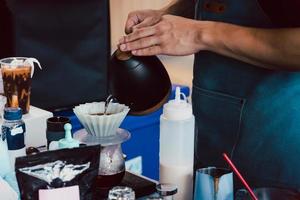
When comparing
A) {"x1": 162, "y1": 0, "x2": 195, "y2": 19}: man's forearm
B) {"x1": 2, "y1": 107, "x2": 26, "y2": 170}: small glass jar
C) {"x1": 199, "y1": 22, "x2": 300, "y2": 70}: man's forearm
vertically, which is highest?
{"x1": 162, "y1": 0, "x2": 195, "y2": 19}: man's forearm

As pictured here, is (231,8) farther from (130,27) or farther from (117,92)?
(117,92)

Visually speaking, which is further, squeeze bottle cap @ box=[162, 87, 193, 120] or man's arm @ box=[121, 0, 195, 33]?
man's arm @ box=[121, 0, 195, 33]

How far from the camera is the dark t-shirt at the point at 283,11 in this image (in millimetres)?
1191

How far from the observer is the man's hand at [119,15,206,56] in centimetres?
130

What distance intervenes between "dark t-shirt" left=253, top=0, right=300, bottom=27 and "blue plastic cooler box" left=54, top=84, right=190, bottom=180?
3.22ft

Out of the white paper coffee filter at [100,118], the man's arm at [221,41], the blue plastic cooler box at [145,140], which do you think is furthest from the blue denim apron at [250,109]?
the blue plastic cooler box at [145,140]

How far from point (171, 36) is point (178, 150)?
0.97 ft

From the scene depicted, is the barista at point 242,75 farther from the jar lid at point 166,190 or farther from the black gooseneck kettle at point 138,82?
the jar lid at point 166,190

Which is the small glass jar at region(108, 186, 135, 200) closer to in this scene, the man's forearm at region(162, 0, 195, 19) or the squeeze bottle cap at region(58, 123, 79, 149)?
the squeeze bottle cap at region(58, 123, 79, 149)

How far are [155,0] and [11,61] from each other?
1.75 metres

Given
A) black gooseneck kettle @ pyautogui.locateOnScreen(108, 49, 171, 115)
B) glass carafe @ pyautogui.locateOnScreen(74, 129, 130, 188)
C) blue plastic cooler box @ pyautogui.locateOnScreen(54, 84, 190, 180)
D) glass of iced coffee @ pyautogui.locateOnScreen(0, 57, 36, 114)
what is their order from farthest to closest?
blue plastic cooler box @ pyautogui.locateOnScreen(54, 84, 190, 180)
glass of iced coffee @ pyautogui.locateOnScreen(0, 57, 36, 114)
black gooseneck kettle @ pyautogui.locateOnScreen(108, 49, 171, 115)
glass carafe @ pyautogui.locateOnScreen(74, 129, 130, 188)

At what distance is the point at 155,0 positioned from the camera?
3.20 meters

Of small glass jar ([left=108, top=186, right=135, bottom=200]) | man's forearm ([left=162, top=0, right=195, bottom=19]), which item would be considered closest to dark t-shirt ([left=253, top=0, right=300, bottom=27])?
man's forearm ([left=162, top=0, right=195, bottom=19])

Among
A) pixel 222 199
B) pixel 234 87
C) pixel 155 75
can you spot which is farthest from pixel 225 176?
pixel 234 87
